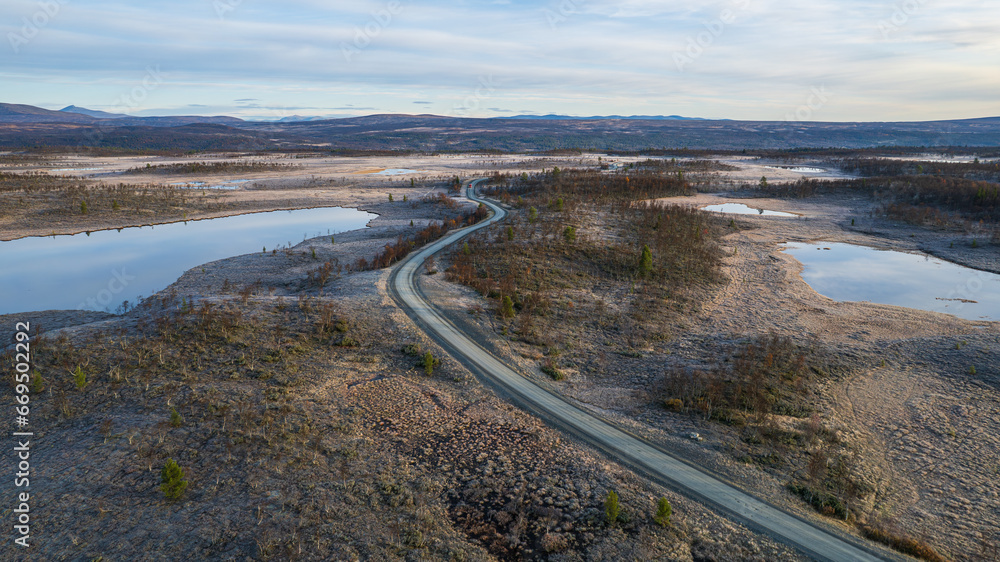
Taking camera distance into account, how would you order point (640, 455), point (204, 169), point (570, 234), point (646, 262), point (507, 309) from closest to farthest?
point (640, 455) → point (507, 309) → point (646, 262) → point (570, 234) → point (204, 169)

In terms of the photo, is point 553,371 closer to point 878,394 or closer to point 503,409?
point 503,409

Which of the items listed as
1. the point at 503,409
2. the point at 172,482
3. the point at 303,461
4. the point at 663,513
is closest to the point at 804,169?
the point at 503,409

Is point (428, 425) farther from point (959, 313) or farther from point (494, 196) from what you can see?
point (494, 196)

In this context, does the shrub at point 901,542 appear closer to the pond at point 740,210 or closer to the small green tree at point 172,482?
the small green tree at point 172,482

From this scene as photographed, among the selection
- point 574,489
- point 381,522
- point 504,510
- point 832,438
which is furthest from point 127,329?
point 832,438

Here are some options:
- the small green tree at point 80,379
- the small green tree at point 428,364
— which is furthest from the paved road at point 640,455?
the small green tree at point 80,379

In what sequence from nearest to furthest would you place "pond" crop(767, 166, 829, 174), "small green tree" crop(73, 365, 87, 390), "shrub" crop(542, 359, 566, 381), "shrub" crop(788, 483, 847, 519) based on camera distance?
1. "shrub" crop(788, 483, 847, 519)
2. "small green tree" crop(73, 365, 87, 390)
3. "shrub" crop(542, 359, 566, 381)
4. "pond" crop(767, 166, 829, 174)

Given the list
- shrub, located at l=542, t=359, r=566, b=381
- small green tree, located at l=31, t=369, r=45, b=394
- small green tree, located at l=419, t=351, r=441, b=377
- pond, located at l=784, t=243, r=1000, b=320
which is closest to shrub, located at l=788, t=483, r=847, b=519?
shrub, located at l=542, t=359, r=566, b=381

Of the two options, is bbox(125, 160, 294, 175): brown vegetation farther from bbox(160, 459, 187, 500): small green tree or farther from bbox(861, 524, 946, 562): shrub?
bbox(861, 524, 946, 562): shrub
